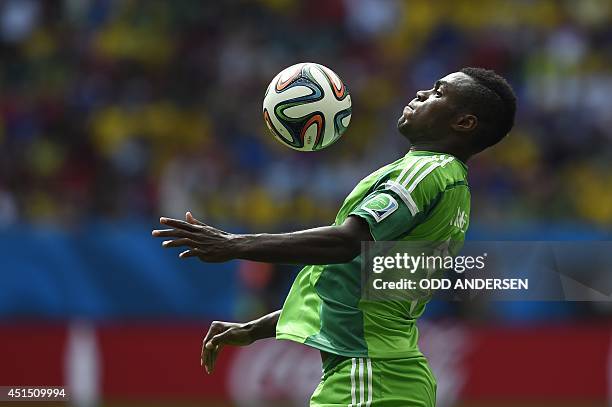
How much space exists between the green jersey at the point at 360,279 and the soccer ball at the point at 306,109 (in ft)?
1.79

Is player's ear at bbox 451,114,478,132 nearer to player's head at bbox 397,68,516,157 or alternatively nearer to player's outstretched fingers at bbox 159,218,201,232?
player's head at bbox 397,68,516,157

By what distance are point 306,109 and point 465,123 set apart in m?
0.80

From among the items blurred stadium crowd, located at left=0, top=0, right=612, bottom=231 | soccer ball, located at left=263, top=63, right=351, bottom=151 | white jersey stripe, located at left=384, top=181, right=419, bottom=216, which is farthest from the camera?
blurred stadium crowd, located at left=0, top=0, right=612, bottom=231

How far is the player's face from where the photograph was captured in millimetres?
5051

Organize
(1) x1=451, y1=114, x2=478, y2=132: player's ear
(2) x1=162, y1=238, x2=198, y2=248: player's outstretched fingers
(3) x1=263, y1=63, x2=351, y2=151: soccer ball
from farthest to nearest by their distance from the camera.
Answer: (3) x1=263, y1=63, x2=351, y2=151: soccer ball → (1) x1=451, y1=114, x2=478, y2=132: player's ear → (2) x1=162, y1=238, x2=198, y2=248: player's outstretched fingers

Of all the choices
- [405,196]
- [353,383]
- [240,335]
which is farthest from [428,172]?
[240,335]

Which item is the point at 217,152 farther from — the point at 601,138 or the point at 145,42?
the point at 601,138

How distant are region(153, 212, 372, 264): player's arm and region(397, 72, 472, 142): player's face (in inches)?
30.8

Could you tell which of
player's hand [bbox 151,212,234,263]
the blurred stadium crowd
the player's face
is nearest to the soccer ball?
the player's face

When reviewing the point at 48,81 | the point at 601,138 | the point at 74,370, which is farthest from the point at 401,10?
the point at 74,370

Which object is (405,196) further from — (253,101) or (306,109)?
(253,101)

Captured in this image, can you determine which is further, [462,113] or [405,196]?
[462,113]

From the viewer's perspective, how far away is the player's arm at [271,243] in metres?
4.34

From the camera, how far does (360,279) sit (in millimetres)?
4840
